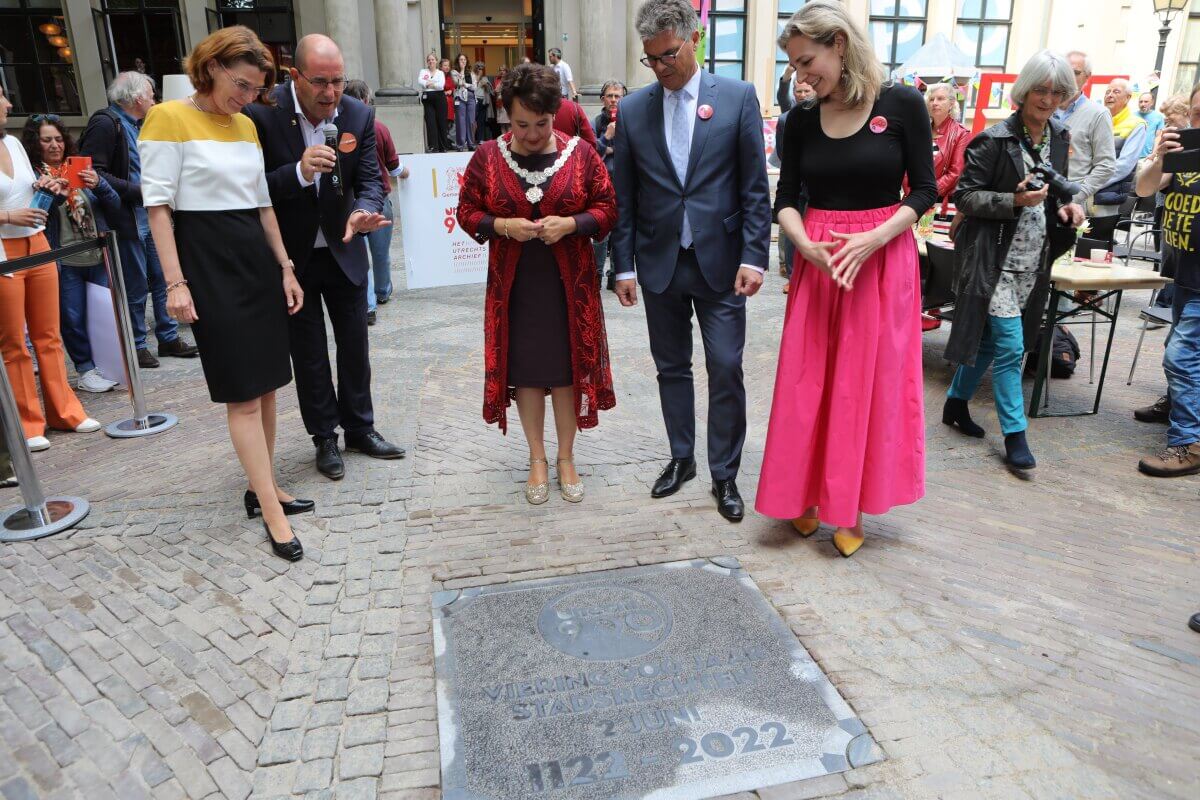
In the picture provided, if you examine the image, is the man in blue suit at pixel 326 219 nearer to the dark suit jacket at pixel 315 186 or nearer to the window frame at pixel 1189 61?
the dark suit jacket at pixel 315 186

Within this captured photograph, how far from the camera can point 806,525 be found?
370cm

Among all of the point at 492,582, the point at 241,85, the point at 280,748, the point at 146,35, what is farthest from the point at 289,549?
the point at 146,35

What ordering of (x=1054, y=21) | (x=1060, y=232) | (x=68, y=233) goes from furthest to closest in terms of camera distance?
(x=1054, y=21), (x=68, y=233), (x=1060, y=232)

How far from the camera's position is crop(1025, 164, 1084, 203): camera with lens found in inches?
166

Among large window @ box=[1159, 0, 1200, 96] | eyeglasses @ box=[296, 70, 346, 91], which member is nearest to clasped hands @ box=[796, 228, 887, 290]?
eyeglasses @ box=[296, 70, 346, 91]

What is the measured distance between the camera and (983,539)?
12.2ft

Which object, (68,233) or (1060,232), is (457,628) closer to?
(1060,232)

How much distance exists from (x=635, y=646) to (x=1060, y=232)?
3.38m

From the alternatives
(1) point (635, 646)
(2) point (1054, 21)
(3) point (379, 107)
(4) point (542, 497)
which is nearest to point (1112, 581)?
(1) point (635, 646)

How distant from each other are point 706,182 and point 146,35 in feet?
61.1

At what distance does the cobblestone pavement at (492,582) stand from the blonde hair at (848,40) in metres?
1.90

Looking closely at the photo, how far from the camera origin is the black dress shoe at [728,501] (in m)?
3.81

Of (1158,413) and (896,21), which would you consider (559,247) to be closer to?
(1158,413)

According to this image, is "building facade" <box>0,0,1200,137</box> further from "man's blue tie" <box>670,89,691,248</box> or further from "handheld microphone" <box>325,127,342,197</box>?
"man's blue tie" <box>670,89,691,248</box>
